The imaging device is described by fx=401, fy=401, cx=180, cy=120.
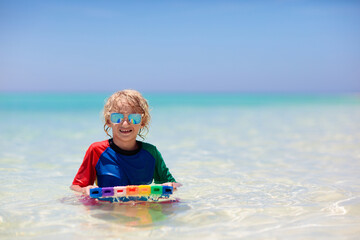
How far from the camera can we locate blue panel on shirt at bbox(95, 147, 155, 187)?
3.34m

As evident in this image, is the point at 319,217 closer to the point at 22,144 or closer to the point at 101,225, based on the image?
the point at 101,225

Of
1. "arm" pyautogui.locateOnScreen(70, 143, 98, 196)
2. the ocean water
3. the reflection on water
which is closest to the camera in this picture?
the ocean water

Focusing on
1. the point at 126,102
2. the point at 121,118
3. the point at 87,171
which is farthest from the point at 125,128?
the point at 87,171

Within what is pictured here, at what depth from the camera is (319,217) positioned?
3.26 metres

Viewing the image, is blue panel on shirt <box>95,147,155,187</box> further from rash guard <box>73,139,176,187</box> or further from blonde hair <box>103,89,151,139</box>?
blonde hair <box>103,89,151,139</box>

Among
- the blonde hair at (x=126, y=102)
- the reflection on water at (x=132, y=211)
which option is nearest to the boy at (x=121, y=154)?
the blonde hair at (x=126, y=102)

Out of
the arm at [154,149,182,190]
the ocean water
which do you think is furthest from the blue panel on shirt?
the ocean water

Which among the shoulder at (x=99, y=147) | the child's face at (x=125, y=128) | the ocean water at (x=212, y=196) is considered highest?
the child's face at (x=125, y=128)

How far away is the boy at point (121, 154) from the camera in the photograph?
3320 mm

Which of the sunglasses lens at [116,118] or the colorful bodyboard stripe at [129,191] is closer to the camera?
the colorful bodyboard stripe at [129,191]

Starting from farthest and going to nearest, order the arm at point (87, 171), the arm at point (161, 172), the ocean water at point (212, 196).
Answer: the arm at point (161, 172), the arm at point (87, 171), the ocean water at point (212, 196)

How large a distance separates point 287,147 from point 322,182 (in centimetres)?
291

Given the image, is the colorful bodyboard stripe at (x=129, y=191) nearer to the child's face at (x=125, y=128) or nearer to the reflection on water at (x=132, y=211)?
the reflection on water at (x=132, y=211)

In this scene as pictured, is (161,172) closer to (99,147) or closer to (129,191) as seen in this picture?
(129,191)
